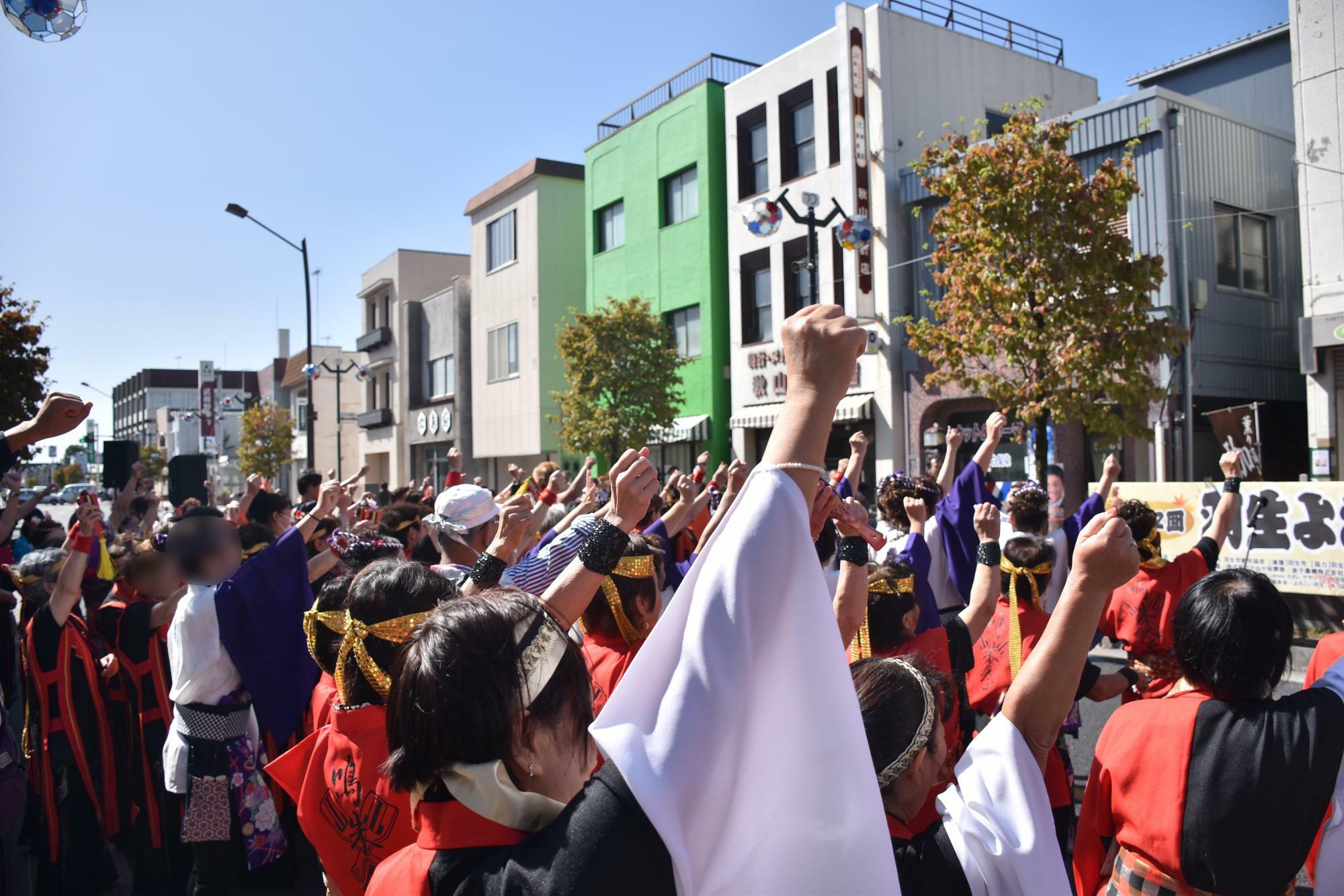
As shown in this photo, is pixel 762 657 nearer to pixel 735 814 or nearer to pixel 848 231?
pixel 735 814

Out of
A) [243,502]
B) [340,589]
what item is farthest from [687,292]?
[340,589]

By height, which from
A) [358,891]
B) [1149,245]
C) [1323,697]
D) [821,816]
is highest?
[1149,245]

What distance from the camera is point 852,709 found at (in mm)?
1244

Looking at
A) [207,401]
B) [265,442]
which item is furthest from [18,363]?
[207,401]

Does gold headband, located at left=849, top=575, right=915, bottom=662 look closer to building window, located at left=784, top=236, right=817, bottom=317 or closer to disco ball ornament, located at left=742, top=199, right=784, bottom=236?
disco ball ornament, located at left=742, top=199, right=784, bottom=236

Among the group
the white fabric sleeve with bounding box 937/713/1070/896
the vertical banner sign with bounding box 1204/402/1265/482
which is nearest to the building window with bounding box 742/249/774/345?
the vertical banner sign with bounding box 1204/402/1265/482

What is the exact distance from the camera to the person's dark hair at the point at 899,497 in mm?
5730

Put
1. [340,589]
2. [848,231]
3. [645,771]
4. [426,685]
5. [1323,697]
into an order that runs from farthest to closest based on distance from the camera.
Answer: [848,231] → [340,589] → [1323,697] → [426,685] → [645,771]

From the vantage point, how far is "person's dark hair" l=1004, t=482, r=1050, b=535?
5387 mm

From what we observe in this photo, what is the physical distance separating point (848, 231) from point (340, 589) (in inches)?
514

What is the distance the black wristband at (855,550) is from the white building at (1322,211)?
12.9 meters

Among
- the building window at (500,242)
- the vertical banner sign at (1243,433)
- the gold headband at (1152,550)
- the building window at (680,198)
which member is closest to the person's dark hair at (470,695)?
the gold headband at (1152,550)

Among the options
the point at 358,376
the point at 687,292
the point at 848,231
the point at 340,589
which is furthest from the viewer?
the point at 358,376

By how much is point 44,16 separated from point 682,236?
18524 mm
